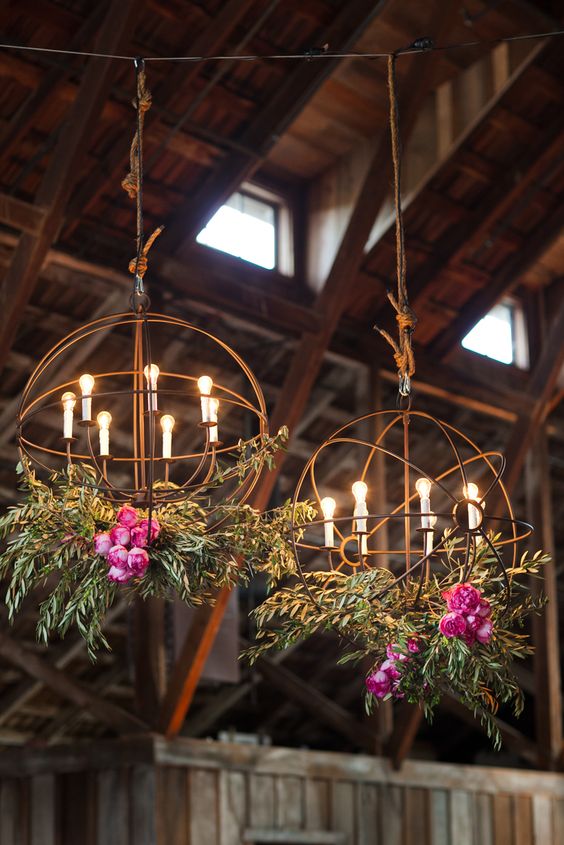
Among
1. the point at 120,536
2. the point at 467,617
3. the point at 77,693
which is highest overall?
the point at 120,536

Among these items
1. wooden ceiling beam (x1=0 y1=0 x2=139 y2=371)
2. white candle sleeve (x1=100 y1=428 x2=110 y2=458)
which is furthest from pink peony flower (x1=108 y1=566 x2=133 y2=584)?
wooden ceiling beam (x1=0 y1=0 x2=139 y2=371)

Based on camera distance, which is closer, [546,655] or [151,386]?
[151,386]

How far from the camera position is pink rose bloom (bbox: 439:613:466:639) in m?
4.11

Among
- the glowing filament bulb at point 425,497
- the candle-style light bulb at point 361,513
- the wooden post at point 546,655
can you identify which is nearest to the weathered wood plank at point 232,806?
the wooden post at point 546,655

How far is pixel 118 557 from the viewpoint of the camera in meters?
4.07

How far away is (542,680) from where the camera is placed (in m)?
10.6

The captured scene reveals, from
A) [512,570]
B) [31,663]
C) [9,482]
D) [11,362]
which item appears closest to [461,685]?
[512,570]

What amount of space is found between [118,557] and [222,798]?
5391mm

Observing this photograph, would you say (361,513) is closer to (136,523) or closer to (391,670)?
(391,670)

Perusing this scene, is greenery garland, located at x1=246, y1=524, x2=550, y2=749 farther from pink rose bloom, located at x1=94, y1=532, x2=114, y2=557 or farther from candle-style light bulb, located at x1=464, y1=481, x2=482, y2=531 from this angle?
pink rose bloom, located at x1=94, y1=532, x2=114, y2=557

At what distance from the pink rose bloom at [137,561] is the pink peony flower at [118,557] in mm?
15

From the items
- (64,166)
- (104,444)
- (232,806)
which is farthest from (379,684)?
(232,806)

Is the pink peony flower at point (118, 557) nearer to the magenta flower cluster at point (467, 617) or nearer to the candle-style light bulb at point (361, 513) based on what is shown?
the candle-style light bulb at point (361, 513)

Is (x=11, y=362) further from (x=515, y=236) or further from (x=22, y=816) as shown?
(x=515, y=236)
